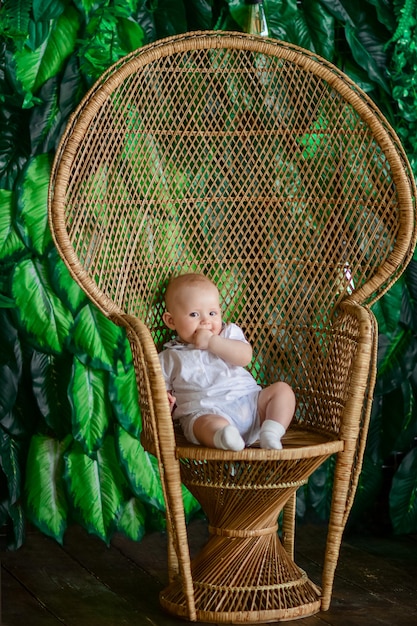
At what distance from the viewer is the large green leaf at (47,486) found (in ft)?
9.93

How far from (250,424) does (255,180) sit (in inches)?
29.2

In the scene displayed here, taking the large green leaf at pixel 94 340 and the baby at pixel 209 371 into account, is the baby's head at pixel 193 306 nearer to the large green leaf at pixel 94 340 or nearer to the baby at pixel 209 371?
the baby at pixel 209 371

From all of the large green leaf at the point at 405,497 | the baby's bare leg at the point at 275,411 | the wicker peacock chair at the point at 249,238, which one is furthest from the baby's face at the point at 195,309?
the large green leaf at the point at 405,497

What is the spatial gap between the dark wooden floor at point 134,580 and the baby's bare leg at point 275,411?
0.48 meters

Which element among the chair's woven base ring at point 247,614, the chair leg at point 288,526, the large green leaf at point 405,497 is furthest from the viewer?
the large green leaf at point 405,497

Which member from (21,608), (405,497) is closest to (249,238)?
(405,497)

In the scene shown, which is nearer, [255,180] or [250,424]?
[250,424]

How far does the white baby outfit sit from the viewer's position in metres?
2.45

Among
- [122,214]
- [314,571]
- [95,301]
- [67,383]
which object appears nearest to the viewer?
[95,301]

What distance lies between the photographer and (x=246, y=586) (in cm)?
242

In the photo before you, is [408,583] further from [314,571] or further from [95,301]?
[95,301]

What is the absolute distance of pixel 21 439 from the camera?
3.06 m

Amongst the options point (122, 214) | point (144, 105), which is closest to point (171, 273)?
point (122, 214)

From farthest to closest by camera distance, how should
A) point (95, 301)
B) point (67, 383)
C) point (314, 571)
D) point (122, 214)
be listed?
1. point (67, 383)
2. point (314, 571)
3. point (122, 214)
4. point (95, 301)
